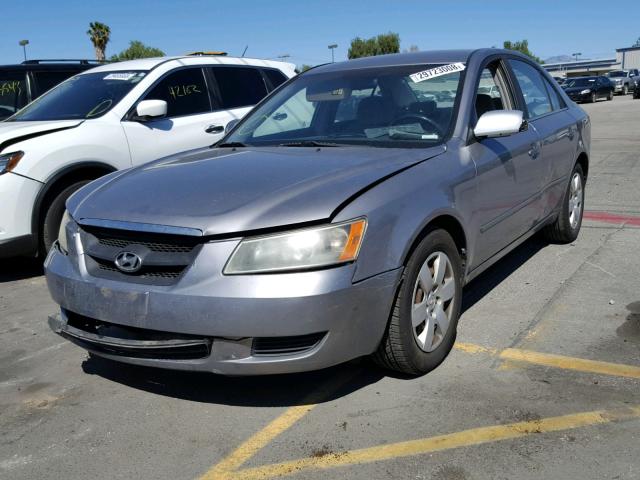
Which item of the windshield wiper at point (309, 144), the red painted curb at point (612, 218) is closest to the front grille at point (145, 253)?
the windshield wiper at point (309, 144)

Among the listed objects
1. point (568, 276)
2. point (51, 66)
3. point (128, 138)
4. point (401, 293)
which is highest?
point (51, 66)

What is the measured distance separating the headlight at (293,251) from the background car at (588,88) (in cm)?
3588

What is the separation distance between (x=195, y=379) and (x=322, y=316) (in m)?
1.15

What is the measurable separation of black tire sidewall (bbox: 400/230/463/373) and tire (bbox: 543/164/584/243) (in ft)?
8.12

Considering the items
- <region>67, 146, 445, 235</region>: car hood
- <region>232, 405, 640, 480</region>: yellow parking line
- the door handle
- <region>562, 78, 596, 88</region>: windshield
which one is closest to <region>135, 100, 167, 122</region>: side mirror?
the door handle

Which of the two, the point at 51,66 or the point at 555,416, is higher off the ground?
the point at 51,66

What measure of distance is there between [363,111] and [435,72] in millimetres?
533

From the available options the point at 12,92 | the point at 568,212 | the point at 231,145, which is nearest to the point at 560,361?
the point at 231,145

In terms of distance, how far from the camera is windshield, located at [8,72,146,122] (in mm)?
6645

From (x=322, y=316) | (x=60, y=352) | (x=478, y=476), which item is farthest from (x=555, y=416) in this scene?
(x=60, y=352)

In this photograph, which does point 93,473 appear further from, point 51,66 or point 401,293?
point 51,66

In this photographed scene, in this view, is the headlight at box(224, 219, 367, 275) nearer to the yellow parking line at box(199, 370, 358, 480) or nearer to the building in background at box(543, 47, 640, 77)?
the yellow parking line at box(199, 370, 358, 480)

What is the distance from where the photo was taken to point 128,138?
6.52m

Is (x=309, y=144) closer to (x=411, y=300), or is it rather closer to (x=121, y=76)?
(x=411, y=300)
